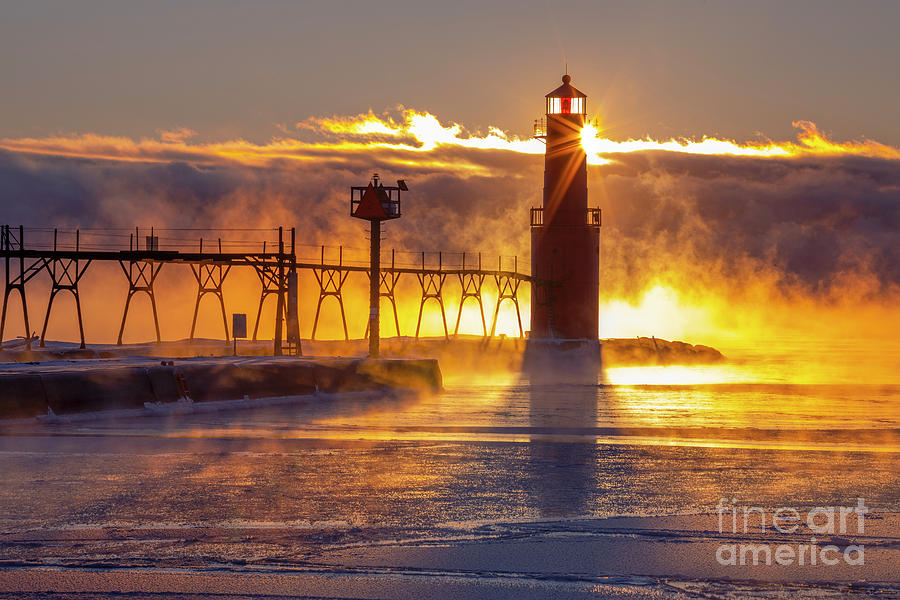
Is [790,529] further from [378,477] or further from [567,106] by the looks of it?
[567,106]

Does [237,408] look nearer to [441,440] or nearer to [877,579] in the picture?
[441,440]

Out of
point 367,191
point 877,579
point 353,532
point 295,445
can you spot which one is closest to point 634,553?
point 877,579

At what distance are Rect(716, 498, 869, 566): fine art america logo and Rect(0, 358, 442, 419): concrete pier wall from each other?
1352 cm

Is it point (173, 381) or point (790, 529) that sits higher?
point (173, 381)

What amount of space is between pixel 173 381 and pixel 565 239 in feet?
171

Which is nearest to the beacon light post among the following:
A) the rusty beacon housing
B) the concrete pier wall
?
the concrete pier wall

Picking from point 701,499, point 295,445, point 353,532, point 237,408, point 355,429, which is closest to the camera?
point 353,532

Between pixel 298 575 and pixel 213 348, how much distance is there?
58359 millimetres

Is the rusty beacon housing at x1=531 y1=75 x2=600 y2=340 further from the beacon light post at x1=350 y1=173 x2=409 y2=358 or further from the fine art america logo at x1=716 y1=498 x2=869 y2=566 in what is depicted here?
→ the fine art america logo at x1=716 y1=498 x2=869 y2=566

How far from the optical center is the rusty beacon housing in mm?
70438

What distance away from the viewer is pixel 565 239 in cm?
7262

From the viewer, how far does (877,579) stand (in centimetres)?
754

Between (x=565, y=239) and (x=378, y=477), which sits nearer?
(x=378, y=477)

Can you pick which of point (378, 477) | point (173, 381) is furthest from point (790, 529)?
point (173, 381)
